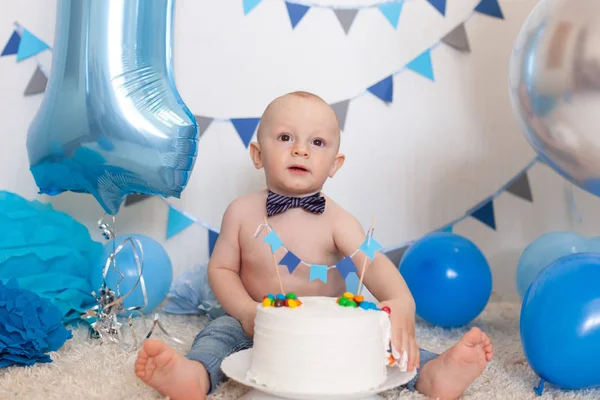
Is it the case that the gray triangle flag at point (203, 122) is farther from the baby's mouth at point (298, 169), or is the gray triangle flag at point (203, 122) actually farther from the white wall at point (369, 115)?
the baby's mouth at point (298, 169)

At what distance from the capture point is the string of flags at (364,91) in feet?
5.98

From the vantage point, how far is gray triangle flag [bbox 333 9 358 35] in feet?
6.25

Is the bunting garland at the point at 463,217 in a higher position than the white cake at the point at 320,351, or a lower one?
lower

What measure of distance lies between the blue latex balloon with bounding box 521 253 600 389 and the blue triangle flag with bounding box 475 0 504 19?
992mm

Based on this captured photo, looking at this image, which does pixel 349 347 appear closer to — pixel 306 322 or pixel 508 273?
pixel 306 322

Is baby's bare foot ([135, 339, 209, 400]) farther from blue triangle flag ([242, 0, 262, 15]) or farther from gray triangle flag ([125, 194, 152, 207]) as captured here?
blue triangle flag ([242, 0, 262, 15])

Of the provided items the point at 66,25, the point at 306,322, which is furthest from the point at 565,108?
the point at 66,25

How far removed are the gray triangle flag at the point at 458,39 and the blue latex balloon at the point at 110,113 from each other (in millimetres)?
863

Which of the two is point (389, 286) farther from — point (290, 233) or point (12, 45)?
point (12, 45)

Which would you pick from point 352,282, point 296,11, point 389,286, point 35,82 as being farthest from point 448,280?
point 35,82

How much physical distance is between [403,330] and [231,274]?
0.40m

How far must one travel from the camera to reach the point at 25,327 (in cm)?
125

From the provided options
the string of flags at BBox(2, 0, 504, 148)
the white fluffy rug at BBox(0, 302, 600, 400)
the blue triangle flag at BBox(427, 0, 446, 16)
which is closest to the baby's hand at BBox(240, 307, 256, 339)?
the white fluffy rug at BBox(0, 302, 600, 400)

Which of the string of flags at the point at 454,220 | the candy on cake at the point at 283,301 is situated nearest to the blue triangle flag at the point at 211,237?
the string of flags at the point at 454,220
